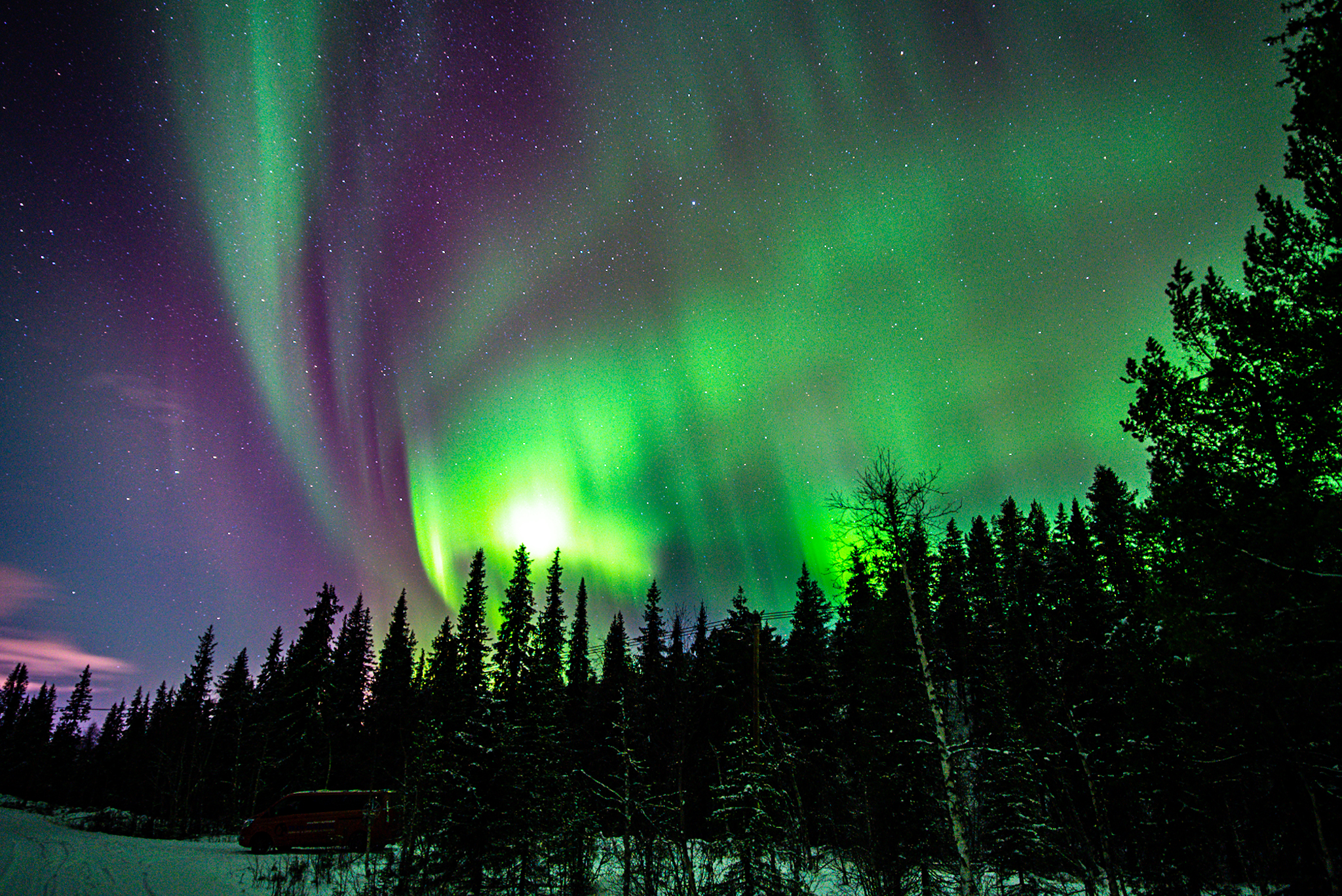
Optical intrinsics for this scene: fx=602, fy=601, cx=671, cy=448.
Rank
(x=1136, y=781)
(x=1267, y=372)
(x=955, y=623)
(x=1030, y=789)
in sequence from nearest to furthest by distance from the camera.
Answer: (x=1267, y=372), (x=1136, y=781), (x=1030, y=789), (x=955, y=623)

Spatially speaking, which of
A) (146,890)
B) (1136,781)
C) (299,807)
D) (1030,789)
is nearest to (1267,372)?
(1136,781)

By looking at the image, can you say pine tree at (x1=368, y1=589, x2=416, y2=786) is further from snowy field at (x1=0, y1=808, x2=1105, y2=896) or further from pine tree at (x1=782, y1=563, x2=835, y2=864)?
pine tree at (x1=782, y1=563, x2=835, y2=864)

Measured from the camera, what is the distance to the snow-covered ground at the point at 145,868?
14562mm

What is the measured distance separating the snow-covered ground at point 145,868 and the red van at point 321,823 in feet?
2.05

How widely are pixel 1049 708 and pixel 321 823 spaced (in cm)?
2913

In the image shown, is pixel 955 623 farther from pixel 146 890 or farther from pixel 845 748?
pixel 146 890

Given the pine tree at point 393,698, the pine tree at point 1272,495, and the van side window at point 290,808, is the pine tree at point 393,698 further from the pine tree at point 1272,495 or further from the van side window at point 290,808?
the pine tree at point 1272,495

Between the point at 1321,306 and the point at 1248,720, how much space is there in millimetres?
7568

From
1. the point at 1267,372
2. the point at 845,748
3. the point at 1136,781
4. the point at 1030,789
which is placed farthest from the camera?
the point at 845,748

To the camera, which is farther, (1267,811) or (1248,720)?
(1267,811)

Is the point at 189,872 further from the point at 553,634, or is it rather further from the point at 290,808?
the point at 553,634

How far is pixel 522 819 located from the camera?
16.3 metres

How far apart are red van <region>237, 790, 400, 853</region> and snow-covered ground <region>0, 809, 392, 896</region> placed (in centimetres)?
63

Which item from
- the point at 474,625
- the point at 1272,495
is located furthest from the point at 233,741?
the point at 1272,495
